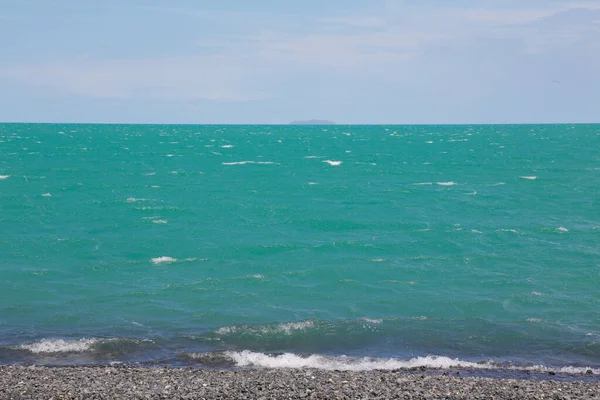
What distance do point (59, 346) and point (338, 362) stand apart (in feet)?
34.1

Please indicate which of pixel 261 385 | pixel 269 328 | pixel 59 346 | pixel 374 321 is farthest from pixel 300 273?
pixel 261 385

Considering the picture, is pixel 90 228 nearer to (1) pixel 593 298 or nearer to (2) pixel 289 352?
(2) pixel 289 352

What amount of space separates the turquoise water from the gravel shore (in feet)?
8.88

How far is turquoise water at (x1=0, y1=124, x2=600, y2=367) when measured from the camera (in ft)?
76.9

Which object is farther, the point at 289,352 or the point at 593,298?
the point at 593,298

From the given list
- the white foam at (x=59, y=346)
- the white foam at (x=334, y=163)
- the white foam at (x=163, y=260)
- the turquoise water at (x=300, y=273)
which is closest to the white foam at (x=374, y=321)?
the turquoise water at (x=300, y=273)

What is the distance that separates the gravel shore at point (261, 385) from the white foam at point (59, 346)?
9.50 feet

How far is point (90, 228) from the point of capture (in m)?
44.6

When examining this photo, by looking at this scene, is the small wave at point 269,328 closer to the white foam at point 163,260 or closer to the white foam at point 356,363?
the white foam at point 356,363

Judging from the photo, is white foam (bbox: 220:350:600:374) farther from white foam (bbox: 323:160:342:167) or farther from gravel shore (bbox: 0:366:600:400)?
white foam (bbox: 323:160:342:167)

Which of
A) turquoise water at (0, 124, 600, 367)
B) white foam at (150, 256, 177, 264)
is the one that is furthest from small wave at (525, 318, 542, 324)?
white foam at (150, 256, 177, 264)

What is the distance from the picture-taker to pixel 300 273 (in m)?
33.7

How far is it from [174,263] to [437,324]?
16370mm

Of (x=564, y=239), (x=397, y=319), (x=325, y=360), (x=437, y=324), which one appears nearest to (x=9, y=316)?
(x=325, y=360)
